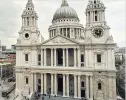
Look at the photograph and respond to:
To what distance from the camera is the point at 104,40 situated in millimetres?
24359

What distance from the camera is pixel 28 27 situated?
28.4m

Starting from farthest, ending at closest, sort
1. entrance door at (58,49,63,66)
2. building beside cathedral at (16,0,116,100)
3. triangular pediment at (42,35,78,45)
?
entrance door at (58,49,63,66) < triangular pediment at (42,35,78,45) < building beside cathedral at (16,0,116,100)

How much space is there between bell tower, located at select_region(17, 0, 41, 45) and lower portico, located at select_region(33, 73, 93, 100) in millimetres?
6367

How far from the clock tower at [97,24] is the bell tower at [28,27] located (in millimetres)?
9769

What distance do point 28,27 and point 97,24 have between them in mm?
12169

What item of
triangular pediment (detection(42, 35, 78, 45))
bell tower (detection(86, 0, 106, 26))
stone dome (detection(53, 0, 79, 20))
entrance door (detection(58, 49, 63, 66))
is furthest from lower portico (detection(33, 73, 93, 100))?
stone dome (detection(53, 0, 79, 20))

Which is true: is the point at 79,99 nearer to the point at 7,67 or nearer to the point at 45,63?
the point at 45,63

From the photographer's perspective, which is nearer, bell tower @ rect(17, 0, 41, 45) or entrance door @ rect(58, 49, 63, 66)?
bell tower @ rect(17, 0, 41, 45)

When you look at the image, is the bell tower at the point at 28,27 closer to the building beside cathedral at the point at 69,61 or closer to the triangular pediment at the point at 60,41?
the building beside cathedral at the point at 69,61

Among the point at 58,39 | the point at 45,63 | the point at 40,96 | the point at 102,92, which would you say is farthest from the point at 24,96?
the point at 102,92

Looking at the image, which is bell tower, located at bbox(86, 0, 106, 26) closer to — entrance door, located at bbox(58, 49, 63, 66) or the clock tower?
the clock tower

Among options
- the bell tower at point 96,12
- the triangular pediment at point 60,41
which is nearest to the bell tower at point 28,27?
the triangular pediment at point 60,41

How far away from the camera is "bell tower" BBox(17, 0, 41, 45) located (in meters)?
28.2

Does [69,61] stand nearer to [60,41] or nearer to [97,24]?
[60,41]
